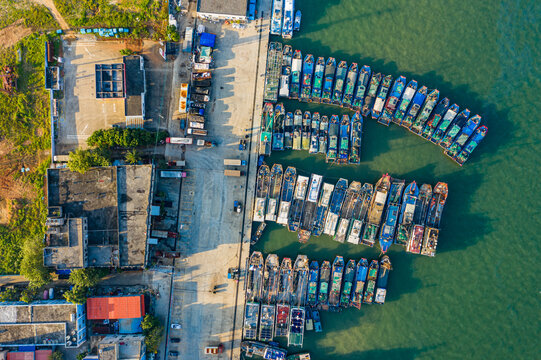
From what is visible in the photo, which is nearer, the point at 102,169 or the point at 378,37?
the point at 102,169

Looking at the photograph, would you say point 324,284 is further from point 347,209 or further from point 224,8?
point 224,8

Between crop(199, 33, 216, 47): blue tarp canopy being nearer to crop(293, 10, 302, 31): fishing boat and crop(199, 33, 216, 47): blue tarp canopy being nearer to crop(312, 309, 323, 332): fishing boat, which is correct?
crop(293, 10, 302, 31): fishing boat

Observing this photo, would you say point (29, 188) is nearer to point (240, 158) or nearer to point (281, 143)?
point (240, 158)

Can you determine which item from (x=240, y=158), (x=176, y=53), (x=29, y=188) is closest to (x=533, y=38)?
(x=240, y=158)

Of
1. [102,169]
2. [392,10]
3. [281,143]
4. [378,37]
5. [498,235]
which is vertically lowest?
[498,235]

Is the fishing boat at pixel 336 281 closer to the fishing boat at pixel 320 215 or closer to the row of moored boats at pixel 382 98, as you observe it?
the fishing boat at pixel 320 215

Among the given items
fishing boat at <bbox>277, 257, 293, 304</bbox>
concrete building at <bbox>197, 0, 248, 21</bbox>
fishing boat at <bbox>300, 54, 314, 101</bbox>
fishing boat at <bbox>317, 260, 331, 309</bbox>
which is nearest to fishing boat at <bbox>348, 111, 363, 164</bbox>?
fishing boat at <bbox>300, 54, 314, 101</bbox>
